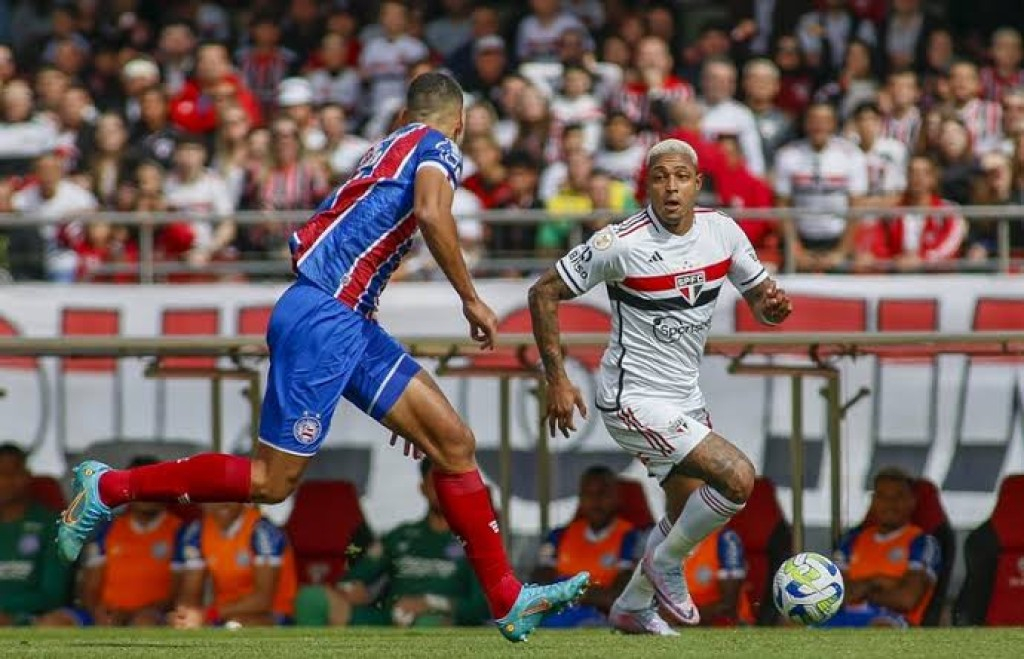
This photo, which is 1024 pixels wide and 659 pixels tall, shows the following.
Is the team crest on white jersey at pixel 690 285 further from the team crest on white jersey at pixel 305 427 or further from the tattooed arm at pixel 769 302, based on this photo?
the team crest on white jersey at pixel 305 427

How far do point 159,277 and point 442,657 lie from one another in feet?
25.3

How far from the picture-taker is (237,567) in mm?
14211

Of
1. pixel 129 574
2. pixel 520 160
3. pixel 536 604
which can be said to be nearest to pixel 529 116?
pixel 520 160

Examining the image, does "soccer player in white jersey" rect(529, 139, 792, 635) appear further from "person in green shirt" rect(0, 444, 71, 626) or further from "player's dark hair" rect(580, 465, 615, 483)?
"person in green shirt" rect(0, 444, 71, 626)

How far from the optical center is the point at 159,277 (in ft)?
53.1

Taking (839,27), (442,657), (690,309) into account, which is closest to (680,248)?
(690,309)

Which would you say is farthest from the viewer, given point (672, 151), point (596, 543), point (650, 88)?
point (650, 88)

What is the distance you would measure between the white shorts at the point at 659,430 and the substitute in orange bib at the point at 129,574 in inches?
182

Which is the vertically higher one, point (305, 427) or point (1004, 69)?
point (1004, 69)

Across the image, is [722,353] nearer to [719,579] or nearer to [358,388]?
[719,579]

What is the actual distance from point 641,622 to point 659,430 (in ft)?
3.49

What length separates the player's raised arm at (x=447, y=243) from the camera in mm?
8766

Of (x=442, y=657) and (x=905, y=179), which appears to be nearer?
(x=442, y=657)

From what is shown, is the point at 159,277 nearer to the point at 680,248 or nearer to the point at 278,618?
the point at 278,618
